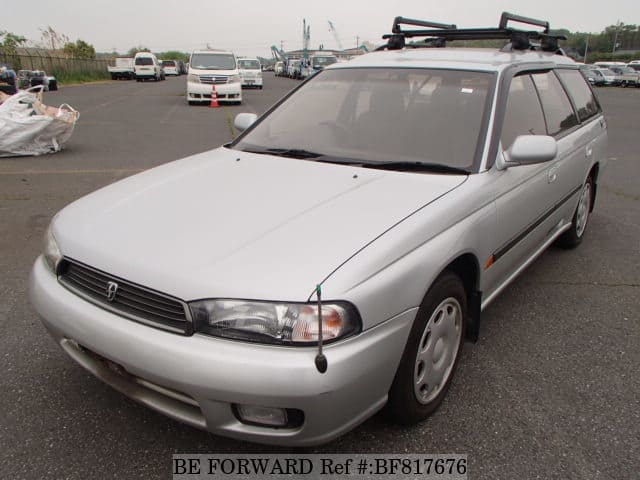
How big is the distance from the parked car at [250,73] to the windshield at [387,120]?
26288mm

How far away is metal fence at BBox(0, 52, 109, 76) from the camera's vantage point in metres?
35.6

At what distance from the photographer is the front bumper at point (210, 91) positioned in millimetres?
18484

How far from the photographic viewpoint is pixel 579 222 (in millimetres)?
4680

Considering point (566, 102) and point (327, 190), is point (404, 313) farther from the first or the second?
point (566, 102)

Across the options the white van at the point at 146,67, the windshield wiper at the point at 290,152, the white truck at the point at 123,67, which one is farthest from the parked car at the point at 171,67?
the windshield wiper at the point at 290,152

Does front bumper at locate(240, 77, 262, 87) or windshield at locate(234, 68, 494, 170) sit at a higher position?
windshield at locate(234, 68, 494, 170)

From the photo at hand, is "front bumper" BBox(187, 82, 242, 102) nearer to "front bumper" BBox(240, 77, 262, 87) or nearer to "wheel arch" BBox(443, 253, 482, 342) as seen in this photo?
"front bumper" BBox(240, 77, 262, 87)

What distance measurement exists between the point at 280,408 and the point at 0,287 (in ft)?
9.60

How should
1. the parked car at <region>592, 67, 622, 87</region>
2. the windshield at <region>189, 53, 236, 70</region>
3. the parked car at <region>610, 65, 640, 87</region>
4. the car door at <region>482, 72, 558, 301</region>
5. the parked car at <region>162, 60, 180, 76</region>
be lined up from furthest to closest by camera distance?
the parked car at <region>162, 60, 180, 76</region>
the parked car at <region>592, 67, 622, 87</region>
the parked car at <region>610, 65, 640, 87</region>
the windshield at <region>189, 53, 236, 70</region>
the car door at <region>482, 72, 558, 301</region>

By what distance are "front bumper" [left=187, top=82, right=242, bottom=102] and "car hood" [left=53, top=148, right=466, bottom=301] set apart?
1642 cm

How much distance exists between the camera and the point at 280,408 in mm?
1863

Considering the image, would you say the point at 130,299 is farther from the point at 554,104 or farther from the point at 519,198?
the point at 554,104

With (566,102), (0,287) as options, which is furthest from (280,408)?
(566,102)

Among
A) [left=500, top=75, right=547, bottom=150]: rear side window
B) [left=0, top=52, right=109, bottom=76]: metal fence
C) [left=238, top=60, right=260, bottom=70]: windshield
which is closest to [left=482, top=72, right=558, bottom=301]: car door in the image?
[left=500, top=75, right=547, bottom=150]: rear side window
